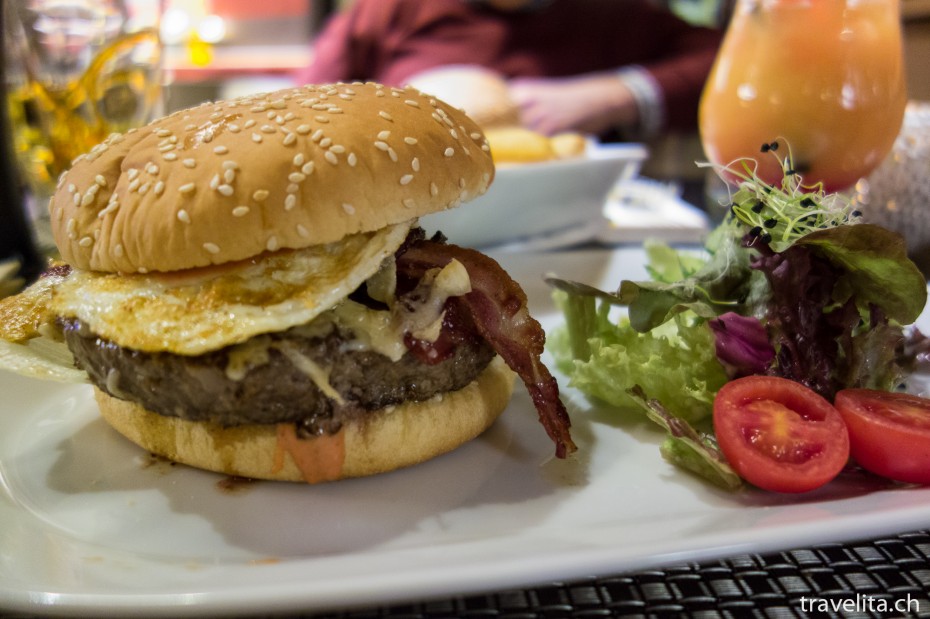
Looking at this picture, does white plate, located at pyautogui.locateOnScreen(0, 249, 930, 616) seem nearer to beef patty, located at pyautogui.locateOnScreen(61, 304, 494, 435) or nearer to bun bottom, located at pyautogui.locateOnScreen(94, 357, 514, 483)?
bun bottom, located at pyautogui.locateOnScreen(94, 357, 514, 483)

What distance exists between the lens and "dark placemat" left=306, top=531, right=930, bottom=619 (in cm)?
111

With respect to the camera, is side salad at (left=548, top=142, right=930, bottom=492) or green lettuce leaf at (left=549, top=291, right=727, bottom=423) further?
green lettuce leaf at (left=549, top=291, right=727, bottom=423)

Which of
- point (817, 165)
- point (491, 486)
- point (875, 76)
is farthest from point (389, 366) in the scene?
point (875, 76)

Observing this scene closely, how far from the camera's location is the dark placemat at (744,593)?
3.63 feet

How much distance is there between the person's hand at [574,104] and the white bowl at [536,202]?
201 centimetres

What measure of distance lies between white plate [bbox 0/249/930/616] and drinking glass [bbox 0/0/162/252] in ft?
5.35

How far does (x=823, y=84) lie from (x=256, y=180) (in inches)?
77.4

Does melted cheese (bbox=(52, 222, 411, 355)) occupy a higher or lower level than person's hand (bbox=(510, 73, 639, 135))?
higher

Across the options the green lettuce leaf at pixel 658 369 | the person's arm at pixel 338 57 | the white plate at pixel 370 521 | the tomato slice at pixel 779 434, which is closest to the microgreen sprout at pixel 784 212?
the green lettuce leaf at pixel 658 369

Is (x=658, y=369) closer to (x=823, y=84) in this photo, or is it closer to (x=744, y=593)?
(x=744, y=593)

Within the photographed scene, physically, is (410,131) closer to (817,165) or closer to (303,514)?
(303,514)

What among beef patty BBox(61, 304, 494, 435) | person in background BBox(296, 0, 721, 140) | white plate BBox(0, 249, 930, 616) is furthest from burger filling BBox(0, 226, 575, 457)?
person in background BBox(296, 0, 721, 140)

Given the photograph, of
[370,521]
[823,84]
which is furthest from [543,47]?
[370,521]

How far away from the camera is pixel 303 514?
1.39 m
